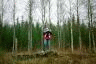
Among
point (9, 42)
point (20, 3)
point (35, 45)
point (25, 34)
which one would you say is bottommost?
point (35, 45)

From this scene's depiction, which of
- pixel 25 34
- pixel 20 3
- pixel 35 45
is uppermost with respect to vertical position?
pixel 20 3

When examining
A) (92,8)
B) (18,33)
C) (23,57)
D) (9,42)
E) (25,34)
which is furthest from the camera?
(25,34)

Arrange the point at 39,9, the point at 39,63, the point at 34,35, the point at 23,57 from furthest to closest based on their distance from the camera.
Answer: the point at 34,35
the point at 39,9
the point at 23,57
the point at 39,63

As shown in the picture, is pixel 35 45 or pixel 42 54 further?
pixel 35 45

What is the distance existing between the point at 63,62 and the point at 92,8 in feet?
35.6

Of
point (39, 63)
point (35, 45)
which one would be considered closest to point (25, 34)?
point (35, 45)

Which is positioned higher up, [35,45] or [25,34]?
[25,34]

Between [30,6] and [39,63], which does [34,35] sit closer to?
[30,6]

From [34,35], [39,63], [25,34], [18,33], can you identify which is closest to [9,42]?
[18,33]

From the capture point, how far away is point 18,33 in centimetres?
1734

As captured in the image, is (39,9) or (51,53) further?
(39,9)

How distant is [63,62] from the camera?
6.90 m

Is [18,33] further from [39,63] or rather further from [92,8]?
[92,8]

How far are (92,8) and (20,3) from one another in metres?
12.1
